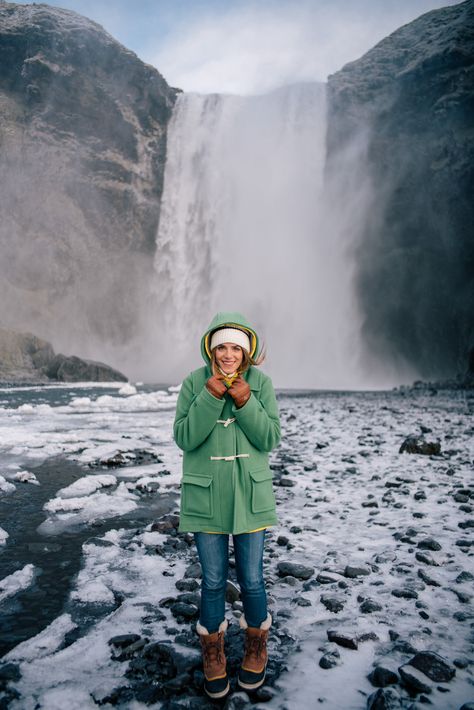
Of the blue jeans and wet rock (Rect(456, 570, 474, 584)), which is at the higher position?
the blue jeans

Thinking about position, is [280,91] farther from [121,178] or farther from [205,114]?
[121,178]

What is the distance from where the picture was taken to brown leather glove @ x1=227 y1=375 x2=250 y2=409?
82.3 inches

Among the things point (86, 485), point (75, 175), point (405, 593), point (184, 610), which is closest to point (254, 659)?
point (184, 610)

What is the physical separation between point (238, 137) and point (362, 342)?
29.8 meters

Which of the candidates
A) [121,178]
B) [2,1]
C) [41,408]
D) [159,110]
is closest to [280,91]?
[159,110]

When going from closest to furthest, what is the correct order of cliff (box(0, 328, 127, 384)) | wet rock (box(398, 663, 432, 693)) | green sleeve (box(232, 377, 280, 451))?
wet rock (box(398, 663, 432, 693)) < green sleeve (box(232, 377, 280, 451)) < cliff (box(0, 328, 127, 384))

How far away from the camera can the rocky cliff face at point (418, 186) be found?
3694cm

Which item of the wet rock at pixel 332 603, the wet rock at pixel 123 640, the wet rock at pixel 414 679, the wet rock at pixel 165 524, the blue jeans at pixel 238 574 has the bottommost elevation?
the wet rock at pixel 165 524

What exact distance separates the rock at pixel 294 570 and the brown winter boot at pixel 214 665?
3.88 feet

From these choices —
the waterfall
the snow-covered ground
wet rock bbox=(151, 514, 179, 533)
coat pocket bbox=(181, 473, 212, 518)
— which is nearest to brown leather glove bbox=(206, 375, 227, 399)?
coat pocket bbox=(181, 473, 212, 518)

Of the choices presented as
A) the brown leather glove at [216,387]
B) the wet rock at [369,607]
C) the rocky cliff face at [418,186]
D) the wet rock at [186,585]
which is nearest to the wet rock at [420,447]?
the wet rock at [369,607]

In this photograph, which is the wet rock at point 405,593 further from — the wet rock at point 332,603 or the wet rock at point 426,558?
the wet rock at point 426,558

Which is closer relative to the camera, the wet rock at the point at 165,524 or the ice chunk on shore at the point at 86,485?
the wet rock at the point at 165,524

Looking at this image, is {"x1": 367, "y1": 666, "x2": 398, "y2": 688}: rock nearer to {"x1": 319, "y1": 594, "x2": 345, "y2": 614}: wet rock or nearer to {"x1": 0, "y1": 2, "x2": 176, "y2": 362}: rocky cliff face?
{"x1": 319, "y1": 594, "x2": 345, "y2": 614}: wet rock
